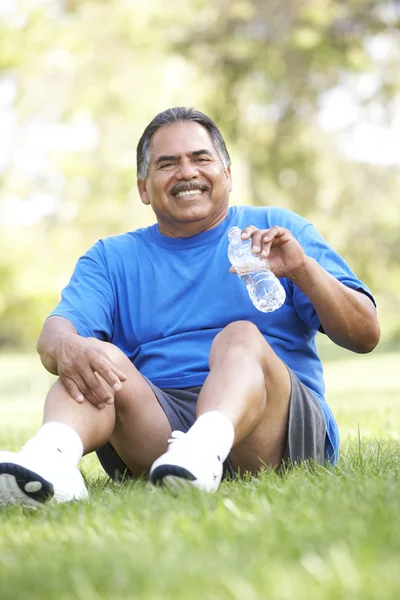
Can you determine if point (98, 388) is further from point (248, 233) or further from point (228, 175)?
point (228, 175)

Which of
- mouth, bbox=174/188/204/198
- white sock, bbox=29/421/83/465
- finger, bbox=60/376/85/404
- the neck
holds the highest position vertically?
mouth, bbox=174/188/204/198

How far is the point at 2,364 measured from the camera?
2714cm

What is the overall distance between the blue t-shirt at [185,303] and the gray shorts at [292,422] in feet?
0.31

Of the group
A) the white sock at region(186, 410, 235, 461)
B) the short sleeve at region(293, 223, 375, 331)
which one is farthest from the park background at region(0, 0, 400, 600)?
the short sleeve at region(293, 223, 375, 331)

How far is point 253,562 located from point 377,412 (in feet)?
16.9

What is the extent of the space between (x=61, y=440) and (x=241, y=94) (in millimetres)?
15143

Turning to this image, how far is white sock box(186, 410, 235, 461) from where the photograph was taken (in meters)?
2.82

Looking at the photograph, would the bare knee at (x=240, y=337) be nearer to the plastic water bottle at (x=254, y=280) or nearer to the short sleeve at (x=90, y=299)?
the plastic water bottle at (x=254, y=280)

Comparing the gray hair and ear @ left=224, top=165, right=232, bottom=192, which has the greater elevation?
the gray hair

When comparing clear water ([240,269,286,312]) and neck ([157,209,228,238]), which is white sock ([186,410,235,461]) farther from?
neck ([157,209,228,238])

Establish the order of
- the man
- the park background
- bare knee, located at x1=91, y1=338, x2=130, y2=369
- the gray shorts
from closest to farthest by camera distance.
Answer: the park background → the man → bare knee, located at x1=91, y1=338, x2=130, y2=369 → the gray shorts

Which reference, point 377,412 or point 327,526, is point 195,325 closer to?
point 327,526

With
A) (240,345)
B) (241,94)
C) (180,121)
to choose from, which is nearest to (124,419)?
(240,345)

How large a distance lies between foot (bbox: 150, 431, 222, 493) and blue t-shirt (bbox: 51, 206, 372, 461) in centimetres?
82
